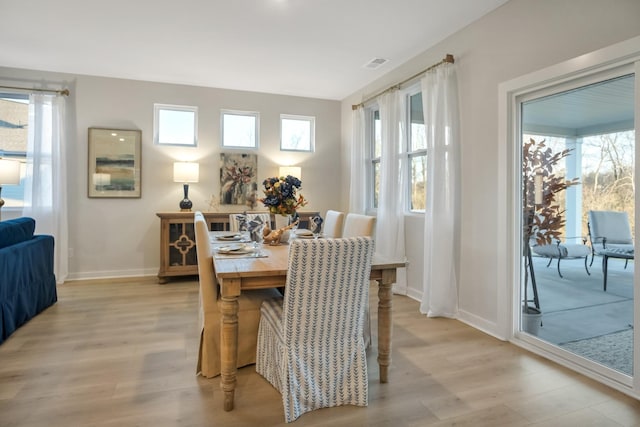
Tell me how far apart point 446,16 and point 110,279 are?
4.85m

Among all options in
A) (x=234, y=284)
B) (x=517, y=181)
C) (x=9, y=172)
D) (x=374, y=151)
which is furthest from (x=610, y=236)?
(x=9, y=172)

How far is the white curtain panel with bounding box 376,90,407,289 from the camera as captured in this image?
13.5 ft

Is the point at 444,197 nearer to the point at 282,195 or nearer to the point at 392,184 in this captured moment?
the point at 392,184

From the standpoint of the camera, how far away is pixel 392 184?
4.21m

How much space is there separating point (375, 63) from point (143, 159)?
3.24 m

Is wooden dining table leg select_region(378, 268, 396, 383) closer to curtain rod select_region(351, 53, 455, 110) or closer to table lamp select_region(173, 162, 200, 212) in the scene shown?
curtain rod select_region(351, 53, 455, 110)

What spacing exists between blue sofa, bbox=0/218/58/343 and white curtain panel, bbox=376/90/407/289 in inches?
134

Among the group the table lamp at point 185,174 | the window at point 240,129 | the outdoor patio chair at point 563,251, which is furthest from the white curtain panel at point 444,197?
the table lamp at point 185,174

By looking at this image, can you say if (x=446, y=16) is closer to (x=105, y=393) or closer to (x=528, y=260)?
(x=528, y=260)

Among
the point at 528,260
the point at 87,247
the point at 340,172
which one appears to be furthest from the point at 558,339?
the point at 87,247

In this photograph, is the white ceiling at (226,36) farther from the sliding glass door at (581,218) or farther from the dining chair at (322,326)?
the dining chair at (322,326)

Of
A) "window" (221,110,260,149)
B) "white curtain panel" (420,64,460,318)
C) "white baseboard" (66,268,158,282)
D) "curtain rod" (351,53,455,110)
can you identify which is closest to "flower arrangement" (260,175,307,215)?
"white curtain panel" (420,64,460,318)

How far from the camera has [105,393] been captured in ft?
6.69

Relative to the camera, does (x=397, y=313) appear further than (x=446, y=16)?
Yes
